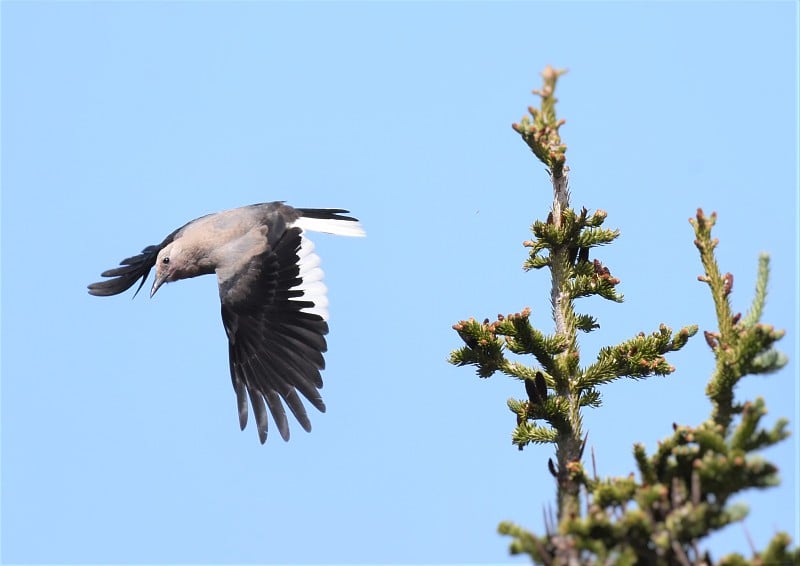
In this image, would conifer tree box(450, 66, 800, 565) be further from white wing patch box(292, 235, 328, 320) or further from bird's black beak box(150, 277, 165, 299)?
bird's black beak box(150, 277, 165, 299)

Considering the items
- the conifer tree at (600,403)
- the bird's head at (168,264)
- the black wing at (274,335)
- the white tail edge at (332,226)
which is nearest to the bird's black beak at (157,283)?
→ the bird's head at (168,264)

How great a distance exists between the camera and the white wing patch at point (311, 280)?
7.64 meters

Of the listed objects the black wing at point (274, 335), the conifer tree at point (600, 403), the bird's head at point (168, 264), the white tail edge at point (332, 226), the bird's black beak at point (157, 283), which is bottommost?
the conifer tree at point (600, 403)

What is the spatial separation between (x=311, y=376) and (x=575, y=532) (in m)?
4.29

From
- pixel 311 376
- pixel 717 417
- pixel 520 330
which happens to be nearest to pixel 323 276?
pixel 311 376

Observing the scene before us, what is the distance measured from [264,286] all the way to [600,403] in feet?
12.1

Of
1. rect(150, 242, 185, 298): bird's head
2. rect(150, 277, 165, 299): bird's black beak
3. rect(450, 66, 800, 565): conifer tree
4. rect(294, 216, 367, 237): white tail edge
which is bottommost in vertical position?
rect(450, 66, 800, 565): conifer tree

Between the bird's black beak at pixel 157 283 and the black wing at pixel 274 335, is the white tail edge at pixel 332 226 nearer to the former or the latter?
the black wing at pixel 274 335

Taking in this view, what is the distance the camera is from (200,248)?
8.57m

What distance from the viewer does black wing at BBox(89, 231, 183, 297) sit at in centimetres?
903

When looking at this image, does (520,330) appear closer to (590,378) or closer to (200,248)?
(590,378)

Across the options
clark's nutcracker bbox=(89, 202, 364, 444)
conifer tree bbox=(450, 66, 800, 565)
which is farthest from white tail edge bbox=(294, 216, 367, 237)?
conifer tree bbox=(450, 66, 800, 565)

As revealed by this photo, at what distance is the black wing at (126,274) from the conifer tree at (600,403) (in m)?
4.88

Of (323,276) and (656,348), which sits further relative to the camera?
(323,276)
